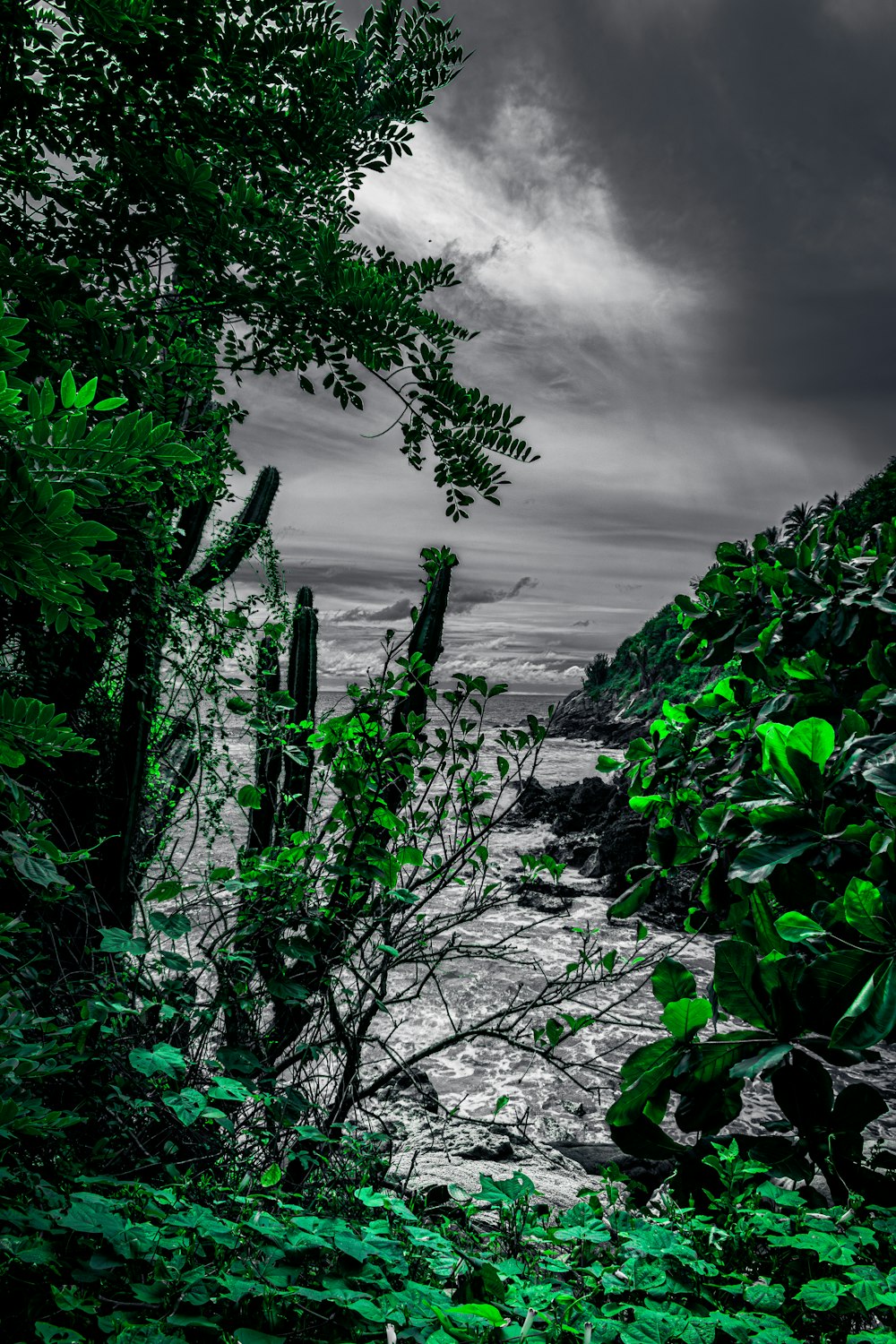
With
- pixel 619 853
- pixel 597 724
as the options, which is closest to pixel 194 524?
pixel 619 853

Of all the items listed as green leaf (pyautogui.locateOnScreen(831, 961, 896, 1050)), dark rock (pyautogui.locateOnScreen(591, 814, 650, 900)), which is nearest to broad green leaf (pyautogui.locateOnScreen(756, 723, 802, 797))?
green leaf (pyautogui.locateOnScreen(831, 961, 896, 1050))

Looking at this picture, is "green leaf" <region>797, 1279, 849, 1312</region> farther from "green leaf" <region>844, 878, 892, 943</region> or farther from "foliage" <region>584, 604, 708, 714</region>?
"foliage" <region>584, 604, 708, 714</region>

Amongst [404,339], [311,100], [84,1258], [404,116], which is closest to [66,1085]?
[84,1258]

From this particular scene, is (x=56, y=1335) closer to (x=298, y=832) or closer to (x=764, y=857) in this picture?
(x=764, y=857)

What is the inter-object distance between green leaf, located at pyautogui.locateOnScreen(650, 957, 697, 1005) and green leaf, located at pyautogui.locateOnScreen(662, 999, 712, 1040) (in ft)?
0.25

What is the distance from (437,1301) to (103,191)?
3.00 meters

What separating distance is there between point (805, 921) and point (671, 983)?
0.90 feet

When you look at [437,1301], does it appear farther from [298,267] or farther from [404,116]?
[404,116]

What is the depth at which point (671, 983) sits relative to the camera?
4.05 ft

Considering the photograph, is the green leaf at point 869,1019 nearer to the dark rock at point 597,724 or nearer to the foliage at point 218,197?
the foliage at point 218,197

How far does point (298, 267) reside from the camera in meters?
2.17

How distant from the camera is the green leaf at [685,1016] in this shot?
113 cm

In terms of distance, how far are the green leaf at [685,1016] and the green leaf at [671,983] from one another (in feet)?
0.25

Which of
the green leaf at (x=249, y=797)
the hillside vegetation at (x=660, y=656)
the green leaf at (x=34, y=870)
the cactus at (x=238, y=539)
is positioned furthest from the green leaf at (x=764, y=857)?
the hillside vegetation at (x=660, y=656)
